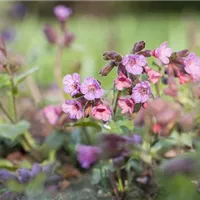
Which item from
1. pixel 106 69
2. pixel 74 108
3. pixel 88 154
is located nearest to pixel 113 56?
pixel 106 69

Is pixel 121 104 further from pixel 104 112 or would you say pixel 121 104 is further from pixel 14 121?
pixel 14 121

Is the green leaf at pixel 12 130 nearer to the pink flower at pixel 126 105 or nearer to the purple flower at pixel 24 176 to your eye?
the purple flower at pixel 24 176

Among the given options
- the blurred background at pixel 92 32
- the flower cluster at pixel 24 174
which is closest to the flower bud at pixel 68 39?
the blurred background at pixel 92 32

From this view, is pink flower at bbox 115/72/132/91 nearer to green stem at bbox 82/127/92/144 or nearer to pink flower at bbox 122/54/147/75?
pink flower at bbox 122/54/147/75

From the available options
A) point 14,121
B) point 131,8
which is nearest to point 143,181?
point 14,121

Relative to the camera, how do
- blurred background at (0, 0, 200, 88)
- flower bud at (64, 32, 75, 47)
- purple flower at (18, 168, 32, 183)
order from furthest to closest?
blurred background at (0, 0, 200, 88) < flower bud at (64, 32, 75, 47) < purple flower at (18, 168, 32, 183)

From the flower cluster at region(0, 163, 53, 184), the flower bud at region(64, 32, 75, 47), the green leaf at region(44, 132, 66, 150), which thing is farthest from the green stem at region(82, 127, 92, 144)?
the flower bud at region(64, 32, 75, 47)
